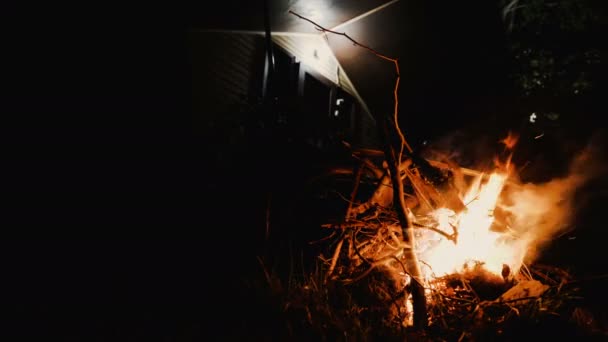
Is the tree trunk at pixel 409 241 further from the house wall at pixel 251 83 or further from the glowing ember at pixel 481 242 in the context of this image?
the house wall at pixel 251 83

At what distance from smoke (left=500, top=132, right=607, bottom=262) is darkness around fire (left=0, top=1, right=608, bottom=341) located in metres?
0.14

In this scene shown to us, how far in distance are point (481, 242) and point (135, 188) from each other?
4429 millimetres

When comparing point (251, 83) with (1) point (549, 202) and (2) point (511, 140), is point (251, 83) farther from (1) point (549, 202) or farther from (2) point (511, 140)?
(1) point (549, 202)

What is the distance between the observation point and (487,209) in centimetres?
330

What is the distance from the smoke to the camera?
11.0ft

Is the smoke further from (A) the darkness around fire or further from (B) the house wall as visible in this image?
(B) the house wall

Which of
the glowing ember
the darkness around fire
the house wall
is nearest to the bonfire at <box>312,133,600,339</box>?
the glowing ember

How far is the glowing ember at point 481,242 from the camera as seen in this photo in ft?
10.8

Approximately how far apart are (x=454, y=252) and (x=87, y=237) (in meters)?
4.29

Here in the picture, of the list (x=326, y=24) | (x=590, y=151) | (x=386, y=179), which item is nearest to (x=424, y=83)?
(x=326, y=24)

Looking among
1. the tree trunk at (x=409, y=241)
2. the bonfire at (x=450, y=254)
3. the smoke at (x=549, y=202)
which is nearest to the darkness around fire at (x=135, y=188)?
the smoke at (x=549, y=202)

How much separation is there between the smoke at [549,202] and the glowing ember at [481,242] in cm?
17

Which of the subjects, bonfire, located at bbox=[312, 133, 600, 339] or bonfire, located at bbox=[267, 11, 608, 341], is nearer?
bonfire, located at bbox=[267, 11, 608, 341]

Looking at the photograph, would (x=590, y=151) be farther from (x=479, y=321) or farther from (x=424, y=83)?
(x=424, y=83)
